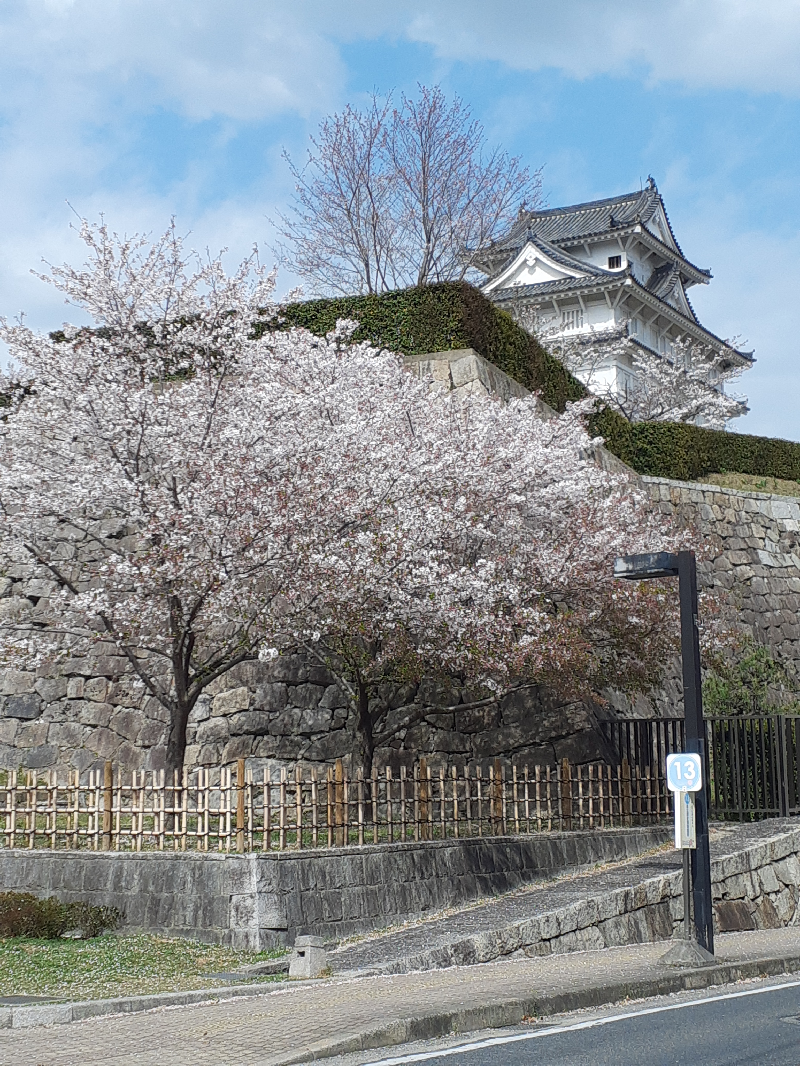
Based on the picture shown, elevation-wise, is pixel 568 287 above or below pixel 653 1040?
above

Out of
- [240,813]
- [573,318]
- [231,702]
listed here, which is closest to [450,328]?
[231,702]

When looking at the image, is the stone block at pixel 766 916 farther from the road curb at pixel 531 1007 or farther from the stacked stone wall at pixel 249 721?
the stacked stone wall at pixel 249 721

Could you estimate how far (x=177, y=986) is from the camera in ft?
30.1

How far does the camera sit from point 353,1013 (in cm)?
759

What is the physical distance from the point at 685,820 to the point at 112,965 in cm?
507

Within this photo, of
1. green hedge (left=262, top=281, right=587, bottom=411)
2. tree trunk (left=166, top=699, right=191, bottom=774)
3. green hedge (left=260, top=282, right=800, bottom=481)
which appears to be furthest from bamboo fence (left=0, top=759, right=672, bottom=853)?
green hedge (left=262, top=281, right=587, bottom=411)

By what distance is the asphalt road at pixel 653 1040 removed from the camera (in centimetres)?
652

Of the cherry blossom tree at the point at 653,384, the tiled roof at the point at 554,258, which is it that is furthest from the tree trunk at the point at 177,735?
the tiled roof at the point at 554,258

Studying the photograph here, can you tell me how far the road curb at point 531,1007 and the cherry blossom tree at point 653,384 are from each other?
27728 mm

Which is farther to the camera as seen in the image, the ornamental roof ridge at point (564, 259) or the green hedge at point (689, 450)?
the ornamental roof ridge at point (564, 259)

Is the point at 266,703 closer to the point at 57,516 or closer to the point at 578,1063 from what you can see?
the point at 57,516

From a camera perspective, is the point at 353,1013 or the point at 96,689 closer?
the point at 353,1013

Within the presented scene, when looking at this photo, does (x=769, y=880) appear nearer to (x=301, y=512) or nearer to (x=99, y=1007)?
(x=301, y=512)

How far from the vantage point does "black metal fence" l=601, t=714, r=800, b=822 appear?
1755 cm
